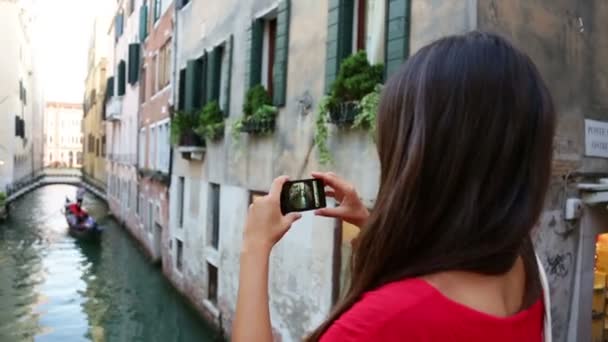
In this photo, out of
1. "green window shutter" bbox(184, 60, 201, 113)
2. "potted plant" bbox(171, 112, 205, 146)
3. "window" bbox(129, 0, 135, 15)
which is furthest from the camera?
"window" bbox(129, 0, 135, 15)

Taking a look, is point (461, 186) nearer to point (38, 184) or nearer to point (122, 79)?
point (122, 79)

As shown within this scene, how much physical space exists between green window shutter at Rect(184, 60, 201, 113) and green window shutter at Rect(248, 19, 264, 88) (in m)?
2.90

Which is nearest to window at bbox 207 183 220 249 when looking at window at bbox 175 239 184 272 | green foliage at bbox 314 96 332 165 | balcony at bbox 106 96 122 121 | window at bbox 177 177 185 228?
window at bbox 175 239 184 272

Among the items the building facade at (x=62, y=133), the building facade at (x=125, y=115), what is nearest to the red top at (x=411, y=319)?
the building facade at (x=125, y=115)

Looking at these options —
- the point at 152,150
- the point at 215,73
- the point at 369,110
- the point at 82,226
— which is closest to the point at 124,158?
the point at 82,226

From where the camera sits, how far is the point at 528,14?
169 inches

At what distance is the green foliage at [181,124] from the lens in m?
10.1

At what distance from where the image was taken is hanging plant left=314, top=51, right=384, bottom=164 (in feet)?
15.2

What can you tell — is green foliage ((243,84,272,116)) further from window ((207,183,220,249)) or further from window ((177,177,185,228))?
window ((177,177,185,228))

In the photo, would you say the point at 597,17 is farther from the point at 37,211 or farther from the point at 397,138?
the point at 37,211

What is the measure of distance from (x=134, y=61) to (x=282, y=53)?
44.1ft

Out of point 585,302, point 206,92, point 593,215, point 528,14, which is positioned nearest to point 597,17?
point 528,14

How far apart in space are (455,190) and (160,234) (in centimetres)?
1373

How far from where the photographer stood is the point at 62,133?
80.5 meters
